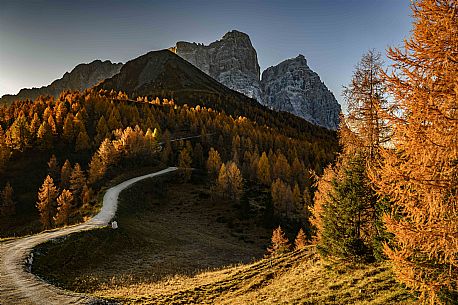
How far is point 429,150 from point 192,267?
28.7 meters

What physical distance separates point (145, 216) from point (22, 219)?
32.1 meters

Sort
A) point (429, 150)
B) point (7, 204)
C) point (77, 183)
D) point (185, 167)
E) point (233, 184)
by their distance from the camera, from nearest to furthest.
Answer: point (429, 150)
point (77, 183)
point (7, 204)
point (233, 184)
point (185, 167)

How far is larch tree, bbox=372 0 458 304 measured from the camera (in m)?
9.55

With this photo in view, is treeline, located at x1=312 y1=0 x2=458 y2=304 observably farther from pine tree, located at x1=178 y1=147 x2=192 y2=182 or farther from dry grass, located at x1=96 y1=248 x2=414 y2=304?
pine tree, located at x1=178 y1=147 x2=192 y2=182

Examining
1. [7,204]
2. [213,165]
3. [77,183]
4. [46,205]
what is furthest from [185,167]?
[7,204]

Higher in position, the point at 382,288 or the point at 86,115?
the point at 86,115

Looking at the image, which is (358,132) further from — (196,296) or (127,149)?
(127,149)

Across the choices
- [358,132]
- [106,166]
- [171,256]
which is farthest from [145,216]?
[358,132]

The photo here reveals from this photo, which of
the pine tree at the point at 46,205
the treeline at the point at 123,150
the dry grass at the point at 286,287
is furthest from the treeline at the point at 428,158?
the pine tree at the point at 46,205

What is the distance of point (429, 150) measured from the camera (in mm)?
9719

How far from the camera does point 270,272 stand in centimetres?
2031

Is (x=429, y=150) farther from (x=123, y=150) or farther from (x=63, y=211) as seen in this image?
(x=123, y=150)

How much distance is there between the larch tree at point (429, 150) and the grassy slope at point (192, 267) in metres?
2.52

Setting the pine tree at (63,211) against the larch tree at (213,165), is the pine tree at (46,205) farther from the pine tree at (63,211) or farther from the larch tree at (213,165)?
the larch tree at (213,165)
